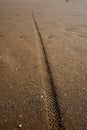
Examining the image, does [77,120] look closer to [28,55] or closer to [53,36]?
[28,55]

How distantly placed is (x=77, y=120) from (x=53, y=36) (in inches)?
163

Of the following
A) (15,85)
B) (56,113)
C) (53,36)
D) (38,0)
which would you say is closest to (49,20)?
(53,36)

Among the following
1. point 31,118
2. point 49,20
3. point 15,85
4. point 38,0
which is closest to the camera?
point 31,118

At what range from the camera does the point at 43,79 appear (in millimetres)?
3842

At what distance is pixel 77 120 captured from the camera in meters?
2.84

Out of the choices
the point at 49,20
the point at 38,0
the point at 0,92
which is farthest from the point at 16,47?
the point at 38,0

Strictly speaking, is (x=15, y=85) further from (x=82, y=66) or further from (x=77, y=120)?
(x=82, y=66)

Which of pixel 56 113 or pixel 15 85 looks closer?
pixel 56 113

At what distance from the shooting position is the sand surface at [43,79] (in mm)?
2838

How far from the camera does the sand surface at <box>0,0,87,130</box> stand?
112 inches

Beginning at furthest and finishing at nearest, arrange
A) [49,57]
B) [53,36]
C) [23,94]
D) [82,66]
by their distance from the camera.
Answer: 1. [53,36]
2. [49,57]
3. [82,66]
4. [23,94]

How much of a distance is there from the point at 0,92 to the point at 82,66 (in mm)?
2300

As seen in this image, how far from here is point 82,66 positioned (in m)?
4.42

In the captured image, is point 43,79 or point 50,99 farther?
point 43,79
